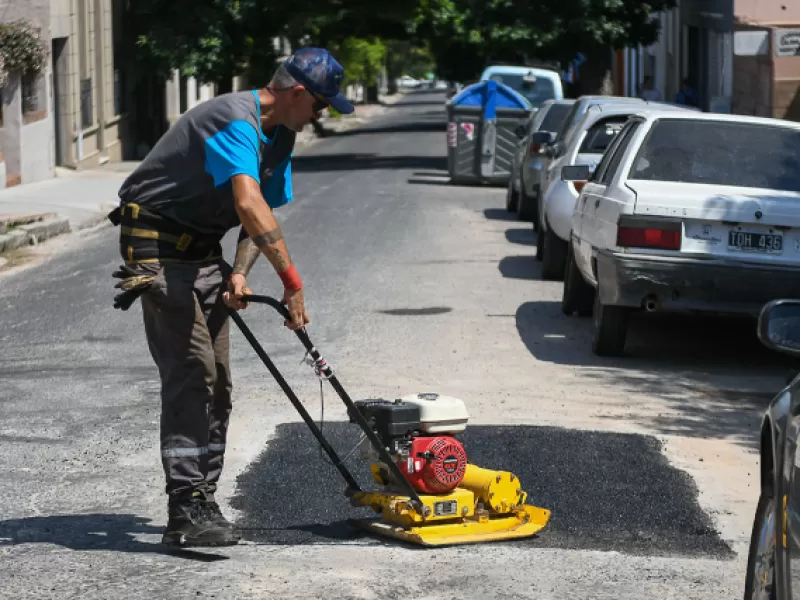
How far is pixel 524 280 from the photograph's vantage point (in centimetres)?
1489

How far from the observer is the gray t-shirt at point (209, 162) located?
5.73 meters

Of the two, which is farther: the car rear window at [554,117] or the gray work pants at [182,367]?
the car rear window at [554,117]

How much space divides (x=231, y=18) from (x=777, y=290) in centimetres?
2953

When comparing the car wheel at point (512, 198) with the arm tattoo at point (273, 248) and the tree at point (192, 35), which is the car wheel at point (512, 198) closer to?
the tree at point (192, 35)

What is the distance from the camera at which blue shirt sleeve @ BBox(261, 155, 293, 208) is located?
6.14 m

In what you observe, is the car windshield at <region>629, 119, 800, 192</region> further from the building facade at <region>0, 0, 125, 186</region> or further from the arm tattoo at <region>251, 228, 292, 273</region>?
the building facade at <region>0, 0, 125, 186</region>

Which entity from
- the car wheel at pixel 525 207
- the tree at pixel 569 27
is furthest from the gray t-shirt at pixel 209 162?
the tree at pixel 569 27

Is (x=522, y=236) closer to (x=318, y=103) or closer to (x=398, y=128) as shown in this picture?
(x=318, y=103)

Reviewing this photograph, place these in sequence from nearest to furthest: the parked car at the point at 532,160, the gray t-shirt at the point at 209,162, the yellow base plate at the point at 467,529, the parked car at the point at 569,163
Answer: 1. the gray t-shirt at the point at 209,162
2. the yellow base plate at the point at 467,529
3. the parked car at the point at 569,163
4. the parked car at the point at 532,160

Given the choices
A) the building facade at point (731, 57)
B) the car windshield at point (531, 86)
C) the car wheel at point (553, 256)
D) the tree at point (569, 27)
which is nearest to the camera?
the car wheel at point (553, 256)

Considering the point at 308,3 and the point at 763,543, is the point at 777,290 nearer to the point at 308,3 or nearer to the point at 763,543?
the point at 763,543

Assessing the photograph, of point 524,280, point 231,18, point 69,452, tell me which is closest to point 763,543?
point 69,452

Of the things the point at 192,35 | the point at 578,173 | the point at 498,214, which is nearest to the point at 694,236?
the point at 578,173

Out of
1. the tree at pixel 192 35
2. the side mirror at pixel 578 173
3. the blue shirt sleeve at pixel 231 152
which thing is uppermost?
the tree at pixel 192 35
